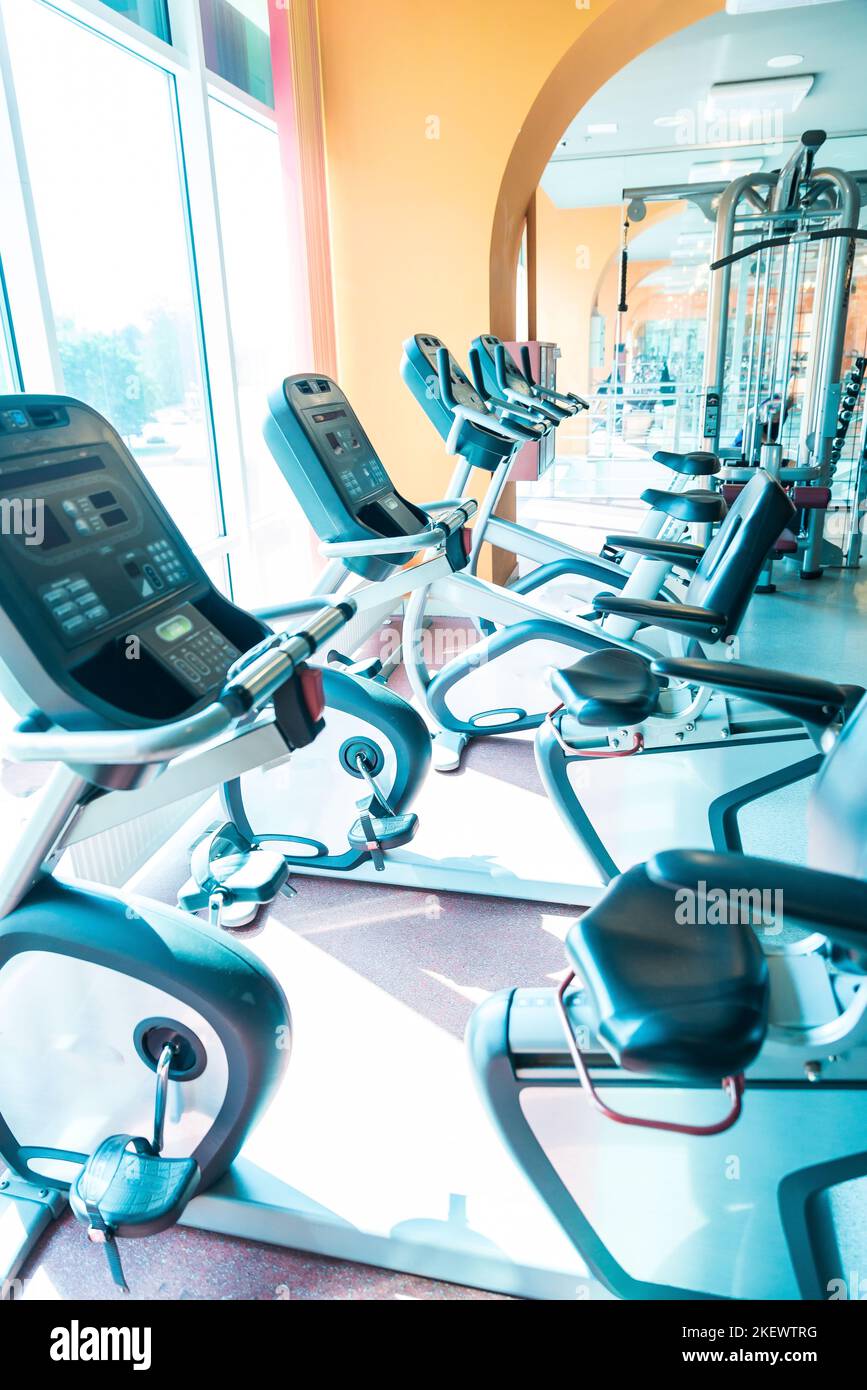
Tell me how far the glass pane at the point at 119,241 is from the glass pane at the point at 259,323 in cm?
24

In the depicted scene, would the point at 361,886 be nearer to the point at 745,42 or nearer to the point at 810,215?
the point at 810,215

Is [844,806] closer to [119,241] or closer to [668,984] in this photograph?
[668,984]

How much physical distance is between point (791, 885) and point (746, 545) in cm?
145

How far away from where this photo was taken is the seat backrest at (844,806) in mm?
1234

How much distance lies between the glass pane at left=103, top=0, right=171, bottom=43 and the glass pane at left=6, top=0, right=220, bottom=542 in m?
0.10

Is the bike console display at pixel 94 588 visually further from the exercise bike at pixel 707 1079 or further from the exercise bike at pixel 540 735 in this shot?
the exercise bike at pixel 540 735

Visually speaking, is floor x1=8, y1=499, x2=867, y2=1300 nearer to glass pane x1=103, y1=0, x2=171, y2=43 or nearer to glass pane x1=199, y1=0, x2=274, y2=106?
glass pane x1=103, y1=0, x2=171, y2=43

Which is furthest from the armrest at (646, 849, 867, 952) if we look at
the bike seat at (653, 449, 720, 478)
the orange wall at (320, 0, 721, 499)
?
the orange wall at (320, 0, 721, 499)

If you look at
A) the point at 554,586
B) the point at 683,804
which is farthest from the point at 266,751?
the point at 554,586

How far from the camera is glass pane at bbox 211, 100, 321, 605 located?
357cm

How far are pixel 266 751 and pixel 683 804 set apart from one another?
5.06 feet

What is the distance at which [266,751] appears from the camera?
4.41ft

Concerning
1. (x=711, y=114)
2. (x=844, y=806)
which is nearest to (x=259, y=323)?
(x=844, y=806)
